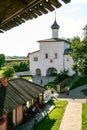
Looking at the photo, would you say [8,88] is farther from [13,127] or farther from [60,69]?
[60,69]

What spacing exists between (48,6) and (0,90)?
1991cm

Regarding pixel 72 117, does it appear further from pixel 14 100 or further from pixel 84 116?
pixel 14 100

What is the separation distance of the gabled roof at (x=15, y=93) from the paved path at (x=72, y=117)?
3.55 m

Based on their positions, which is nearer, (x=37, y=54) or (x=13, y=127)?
(x=13, y=127)

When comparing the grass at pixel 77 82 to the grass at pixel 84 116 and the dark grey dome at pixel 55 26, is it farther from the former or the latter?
the dark grey dome at pixel 55 26

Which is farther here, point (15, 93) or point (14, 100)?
point (15, 93)

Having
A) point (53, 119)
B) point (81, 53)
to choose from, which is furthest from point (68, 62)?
point (53, 119)

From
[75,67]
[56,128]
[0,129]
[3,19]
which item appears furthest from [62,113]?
[3,19]

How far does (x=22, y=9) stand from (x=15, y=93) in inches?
821

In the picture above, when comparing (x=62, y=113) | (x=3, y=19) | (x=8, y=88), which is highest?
(x=3, y=19)

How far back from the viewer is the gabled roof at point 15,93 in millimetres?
21703

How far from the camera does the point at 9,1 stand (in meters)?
4.15

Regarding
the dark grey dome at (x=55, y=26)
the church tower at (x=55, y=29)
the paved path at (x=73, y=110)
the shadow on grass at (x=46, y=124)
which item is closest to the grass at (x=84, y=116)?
the paved path at (x=73, y=110)

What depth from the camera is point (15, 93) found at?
82.7 ft
